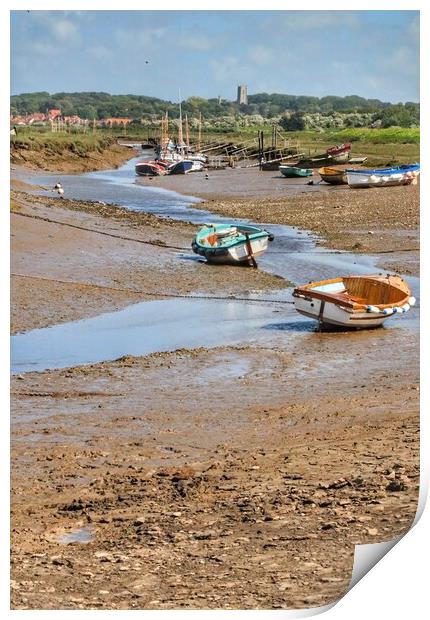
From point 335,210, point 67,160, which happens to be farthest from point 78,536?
point 67,160

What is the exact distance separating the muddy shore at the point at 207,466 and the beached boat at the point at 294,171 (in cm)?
1655

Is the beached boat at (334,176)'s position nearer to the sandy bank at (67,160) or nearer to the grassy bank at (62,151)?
the grassy bank at (62,151)

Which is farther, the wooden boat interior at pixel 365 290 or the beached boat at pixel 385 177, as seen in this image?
the beached boat at pixel 385 177

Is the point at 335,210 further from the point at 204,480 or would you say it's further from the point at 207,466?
the point at 204,480

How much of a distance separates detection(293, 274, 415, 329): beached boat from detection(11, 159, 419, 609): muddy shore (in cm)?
13

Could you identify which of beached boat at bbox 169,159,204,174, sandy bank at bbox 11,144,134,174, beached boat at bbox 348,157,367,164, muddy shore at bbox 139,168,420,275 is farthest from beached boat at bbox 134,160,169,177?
beached boat at bbox 348,157,367,164

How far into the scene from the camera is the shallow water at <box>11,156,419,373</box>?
24.6 feet

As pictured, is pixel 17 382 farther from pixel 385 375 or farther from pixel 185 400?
pixel 385 375

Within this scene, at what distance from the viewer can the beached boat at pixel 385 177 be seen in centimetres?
1945

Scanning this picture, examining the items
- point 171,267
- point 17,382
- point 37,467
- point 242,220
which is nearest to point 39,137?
point 242,220

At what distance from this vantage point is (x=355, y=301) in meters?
8.47

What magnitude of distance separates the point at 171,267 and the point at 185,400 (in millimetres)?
5333

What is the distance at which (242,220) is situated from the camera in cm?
1669

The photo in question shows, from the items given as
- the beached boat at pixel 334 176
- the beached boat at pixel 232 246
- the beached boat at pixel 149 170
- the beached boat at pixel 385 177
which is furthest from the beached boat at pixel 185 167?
the beached boat at pixel 232 246
